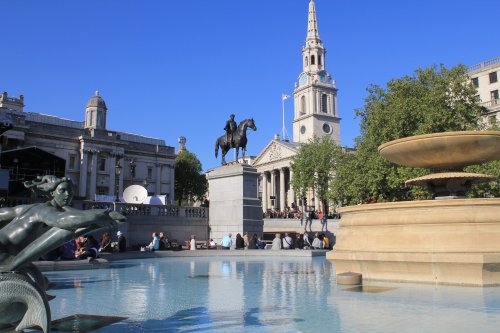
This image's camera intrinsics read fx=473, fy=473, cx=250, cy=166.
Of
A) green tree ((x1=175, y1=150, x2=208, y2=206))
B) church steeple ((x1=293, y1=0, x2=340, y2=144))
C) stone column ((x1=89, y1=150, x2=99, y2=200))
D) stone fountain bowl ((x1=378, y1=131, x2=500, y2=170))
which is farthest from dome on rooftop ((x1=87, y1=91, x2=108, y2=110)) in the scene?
stone fountain bowl ((x1=378, y1=131, x2=500, y2=170))

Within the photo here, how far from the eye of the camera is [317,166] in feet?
206

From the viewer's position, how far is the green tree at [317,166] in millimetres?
62219

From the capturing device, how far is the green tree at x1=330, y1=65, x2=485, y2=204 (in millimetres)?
36781

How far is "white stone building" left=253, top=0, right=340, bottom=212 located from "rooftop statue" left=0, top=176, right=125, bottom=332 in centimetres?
9031

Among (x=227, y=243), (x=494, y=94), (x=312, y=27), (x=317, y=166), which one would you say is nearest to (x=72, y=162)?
(x=317, y=166)

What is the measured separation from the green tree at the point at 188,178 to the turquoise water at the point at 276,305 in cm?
7733

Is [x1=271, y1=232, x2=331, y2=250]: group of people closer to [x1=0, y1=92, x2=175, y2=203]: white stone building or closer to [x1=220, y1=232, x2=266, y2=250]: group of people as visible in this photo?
[x1=220, y1=232, x2=266, y2=250]: group of people

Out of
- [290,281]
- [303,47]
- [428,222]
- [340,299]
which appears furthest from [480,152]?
[303,47]

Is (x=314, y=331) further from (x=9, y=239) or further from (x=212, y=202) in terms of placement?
(x=212, y=202)

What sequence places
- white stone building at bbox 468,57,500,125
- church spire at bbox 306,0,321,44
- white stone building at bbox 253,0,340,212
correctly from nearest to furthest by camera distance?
white stone building at bbox 468,57,500,125
white stone building at bbox 253,0,340,212
church spire at bbox 306,0,321,44

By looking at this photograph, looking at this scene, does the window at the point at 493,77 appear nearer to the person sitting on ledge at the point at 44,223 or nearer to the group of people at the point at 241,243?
the group of people at the point at 241,243

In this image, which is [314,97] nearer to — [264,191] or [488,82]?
[264,191]

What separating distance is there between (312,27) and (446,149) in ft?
341

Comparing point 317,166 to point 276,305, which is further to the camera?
point 317,166
